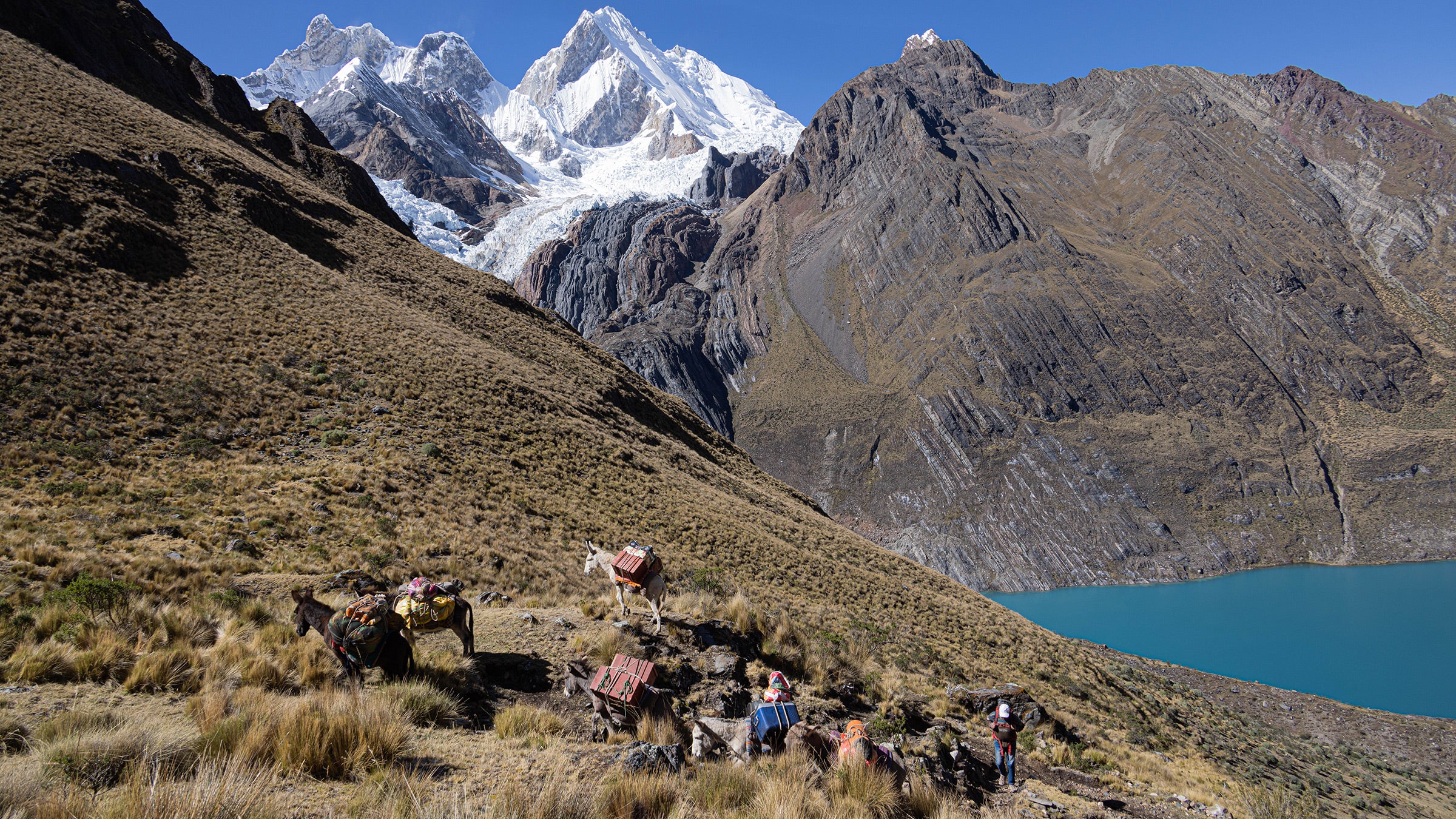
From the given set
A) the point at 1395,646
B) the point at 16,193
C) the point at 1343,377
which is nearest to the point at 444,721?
the point at 16,193

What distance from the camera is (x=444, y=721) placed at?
6.05 m

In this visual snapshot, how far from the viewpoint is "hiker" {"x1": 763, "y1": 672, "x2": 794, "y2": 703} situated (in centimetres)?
710

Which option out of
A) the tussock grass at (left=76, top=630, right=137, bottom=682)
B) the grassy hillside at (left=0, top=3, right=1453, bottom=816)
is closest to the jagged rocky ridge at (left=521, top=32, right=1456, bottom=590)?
the grassy hillside at (left=0, top=3, right=1453, bottom=816)

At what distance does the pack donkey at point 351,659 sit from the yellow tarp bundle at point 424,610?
331 millimetres

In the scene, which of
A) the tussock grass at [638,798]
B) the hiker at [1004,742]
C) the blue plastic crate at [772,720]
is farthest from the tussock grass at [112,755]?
the hiker at [1004,742]

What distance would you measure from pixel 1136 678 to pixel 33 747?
36665mm

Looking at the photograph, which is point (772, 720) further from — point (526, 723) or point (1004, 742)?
point (1004, 742)

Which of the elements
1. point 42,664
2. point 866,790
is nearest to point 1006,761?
point 866,790

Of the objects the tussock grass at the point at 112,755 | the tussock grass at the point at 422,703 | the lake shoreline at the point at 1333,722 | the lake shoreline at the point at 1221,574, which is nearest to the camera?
the tussock grass at the point at 112,755

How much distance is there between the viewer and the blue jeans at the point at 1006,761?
934 centimetres

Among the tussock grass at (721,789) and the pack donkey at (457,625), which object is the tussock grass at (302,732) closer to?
the pack donkey at (457,625)

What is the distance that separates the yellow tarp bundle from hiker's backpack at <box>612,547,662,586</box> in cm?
307

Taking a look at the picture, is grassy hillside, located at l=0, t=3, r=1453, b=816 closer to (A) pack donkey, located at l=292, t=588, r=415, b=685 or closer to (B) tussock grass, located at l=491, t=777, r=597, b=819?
(A) pack donkey, located at l=292, t=588, r=415, b=685

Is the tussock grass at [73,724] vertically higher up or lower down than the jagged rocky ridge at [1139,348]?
lower down
